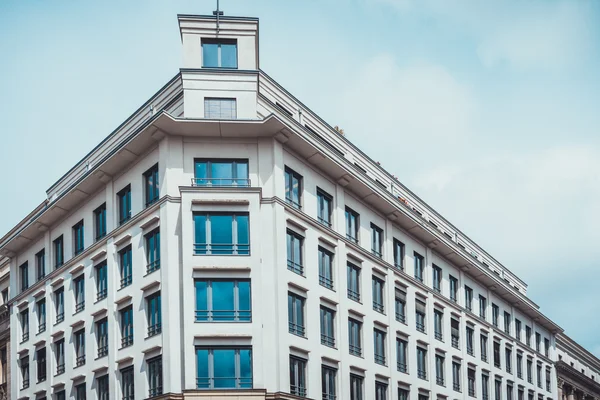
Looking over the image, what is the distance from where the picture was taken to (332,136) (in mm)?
48500

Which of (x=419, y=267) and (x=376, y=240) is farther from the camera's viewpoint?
(x=419, y=267)

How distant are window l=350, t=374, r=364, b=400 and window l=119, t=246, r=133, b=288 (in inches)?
478

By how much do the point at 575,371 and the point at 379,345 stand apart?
44545mm

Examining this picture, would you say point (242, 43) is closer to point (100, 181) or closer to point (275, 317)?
point (100, 181)

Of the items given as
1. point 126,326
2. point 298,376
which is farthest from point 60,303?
point 298,376

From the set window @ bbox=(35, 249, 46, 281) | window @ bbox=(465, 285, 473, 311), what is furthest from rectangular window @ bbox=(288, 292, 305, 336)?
window @ bbox=(465, 285, 473, 311)

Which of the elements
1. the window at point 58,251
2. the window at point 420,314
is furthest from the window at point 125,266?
the window at point 420,314

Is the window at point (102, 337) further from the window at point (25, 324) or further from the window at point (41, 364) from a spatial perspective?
the window at point (25, 324)

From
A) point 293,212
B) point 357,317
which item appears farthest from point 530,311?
point 293,212

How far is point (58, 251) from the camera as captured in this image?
4916cm

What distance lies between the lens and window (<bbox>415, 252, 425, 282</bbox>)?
2117 inches

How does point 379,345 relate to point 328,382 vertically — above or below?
above

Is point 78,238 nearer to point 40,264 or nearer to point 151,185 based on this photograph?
point 40,264

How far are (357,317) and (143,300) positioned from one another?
1159cm
